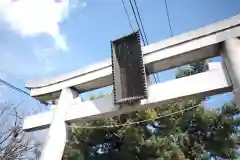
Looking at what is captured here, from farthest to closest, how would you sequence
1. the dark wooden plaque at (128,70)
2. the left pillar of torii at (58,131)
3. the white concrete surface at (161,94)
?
the left pillar of torii at (58,131)
the dark wooden plaque at (128,70)
the white concrete surface at (161,94)

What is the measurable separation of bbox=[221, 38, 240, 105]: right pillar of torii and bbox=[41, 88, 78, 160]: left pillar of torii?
287cm

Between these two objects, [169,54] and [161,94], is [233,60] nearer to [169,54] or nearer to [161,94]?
[169,54]

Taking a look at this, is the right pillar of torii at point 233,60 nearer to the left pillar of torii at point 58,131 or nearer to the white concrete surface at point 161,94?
the white concrete surface at point 161,94

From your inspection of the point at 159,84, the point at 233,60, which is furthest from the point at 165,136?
the point at 233,60

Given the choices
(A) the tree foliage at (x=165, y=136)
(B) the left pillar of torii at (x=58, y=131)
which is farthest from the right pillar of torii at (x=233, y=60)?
(B) the left pillar of torii at (x=58, y=131)

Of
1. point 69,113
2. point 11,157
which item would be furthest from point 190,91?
point 11,157

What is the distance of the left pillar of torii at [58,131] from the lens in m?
4.02

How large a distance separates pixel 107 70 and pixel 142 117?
2.03m

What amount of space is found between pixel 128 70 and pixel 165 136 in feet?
8.84

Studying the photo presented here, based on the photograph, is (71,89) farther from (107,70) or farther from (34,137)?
(34,137)

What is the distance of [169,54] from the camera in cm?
398

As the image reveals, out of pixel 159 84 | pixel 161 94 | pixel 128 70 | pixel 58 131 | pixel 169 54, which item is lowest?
pixel 58 131

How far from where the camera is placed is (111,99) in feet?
13.8

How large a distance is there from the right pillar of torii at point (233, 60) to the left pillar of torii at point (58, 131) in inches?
113
